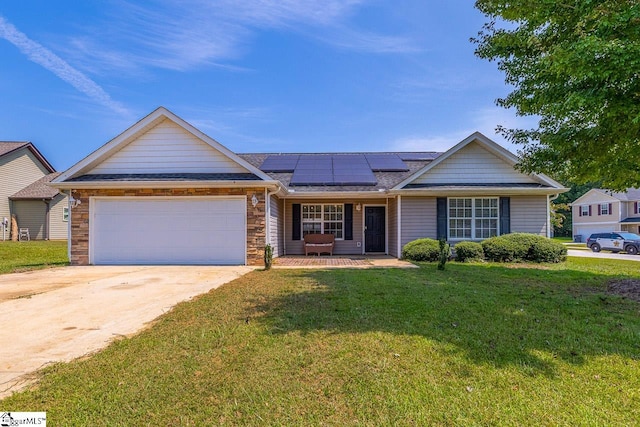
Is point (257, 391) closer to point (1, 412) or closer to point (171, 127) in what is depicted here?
point (1, 412)

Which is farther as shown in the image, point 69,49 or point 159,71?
point 159,71

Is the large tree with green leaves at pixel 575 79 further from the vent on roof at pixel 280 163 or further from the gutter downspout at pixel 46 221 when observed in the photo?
the gutter downspout at pixel 46 221

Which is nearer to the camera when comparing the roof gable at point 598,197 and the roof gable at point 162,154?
the roof gable at point 162,154

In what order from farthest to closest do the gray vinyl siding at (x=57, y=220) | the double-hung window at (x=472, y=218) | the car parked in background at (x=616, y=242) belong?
the gray vinyl siding at (x=57, y=220)
the car parked in background at (x=616, y=242)
the double-hung window at (x=472, y=218)

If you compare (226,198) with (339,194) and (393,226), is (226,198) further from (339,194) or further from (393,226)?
(393,226)

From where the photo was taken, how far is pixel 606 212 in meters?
34.6

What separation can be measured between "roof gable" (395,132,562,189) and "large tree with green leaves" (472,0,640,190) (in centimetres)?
412

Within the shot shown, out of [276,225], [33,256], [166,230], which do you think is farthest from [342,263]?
[33,256]

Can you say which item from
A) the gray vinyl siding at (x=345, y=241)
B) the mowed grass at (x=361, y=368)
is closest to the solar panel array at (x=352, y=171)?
the gray vinyl siding at (x=345, y=241)

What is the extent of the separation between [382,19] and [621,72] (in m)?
7.02

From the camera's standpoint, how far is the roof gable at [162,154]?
37.5ft

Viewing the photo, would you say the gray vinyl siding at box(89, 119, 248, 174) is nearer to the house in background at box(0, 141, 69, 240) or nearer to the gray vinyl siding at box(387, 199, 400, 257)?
the gray vinyl siding at box(387, 199, 400, 257)

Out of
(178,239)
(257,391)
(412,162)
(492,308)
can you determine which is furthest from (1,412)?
(412,162)

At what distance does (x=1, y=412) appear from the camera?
8.00ft
